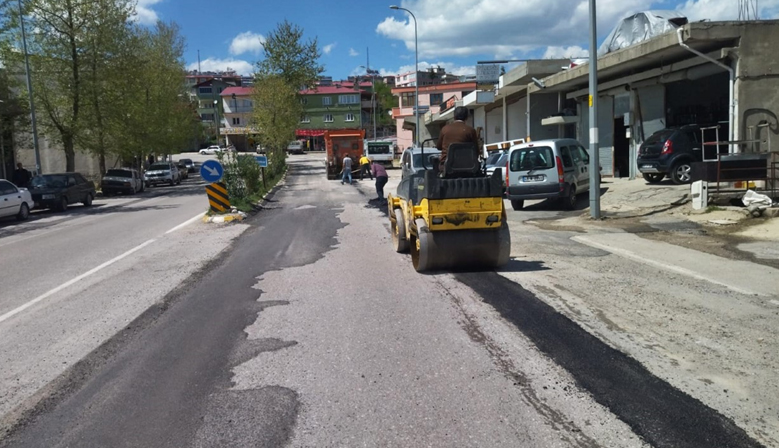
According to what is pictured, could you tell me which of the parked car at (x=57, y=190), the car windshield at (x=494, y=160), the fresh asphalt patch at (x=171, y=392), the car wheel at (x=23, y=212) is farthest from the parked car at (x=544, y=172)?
the parked car at (x=57, y=190)

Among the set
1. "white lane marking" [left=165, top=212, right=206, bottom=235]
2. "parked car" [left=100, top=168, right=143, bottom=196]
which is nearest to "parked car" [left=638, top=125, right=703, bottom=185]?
"white lane marking" [left=165, top=212, right=206, bottom=235]

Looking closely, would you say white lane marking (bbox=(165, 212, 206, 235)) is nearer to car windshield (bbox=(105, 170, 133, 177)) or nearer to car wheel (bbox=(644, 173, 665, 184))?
car wheel (bbox=(644, 173, 665, 184))

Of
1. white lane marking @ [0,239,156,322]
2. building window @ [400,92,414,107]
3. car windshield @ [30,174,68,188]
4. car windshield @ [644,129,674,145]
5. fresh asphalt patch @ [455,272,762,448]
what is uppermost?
building window @ [400,92,414,107]

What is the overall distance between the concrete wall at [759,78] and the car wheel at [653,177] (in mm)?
3737

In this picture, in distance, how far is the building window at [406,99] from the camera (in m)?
86.2

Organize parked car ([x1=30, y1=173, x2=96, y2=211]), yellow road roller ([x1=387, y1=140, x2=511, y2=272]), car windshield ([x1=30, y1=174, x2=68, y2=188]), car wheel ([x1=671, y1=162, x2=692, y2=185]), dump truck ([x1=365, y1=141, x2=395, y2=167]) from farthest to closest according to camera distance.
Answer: dump truck ([x1=365, y1=141, x2=395, y2=167]) < car windshield ([x1=30, y1=174, x2=68, y2=188]) < parked car ([x1=30, y1=173, x2=96, y2=211]) < car wheel ([x1=671, y1=162, x2=692, y2=185]) < yellow road roller ([x1=387, y1=140, x2=511, y2=272])

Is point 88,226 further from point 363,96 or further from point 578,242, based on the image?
point 363,96

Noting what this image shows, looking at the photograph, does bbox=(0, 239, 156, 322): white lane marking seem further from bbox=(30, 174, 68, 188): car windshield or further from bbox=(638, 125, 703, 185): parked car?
bbox=(30, 174, 68, 188): car windshield

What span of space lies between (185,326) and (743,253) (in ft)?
28.3

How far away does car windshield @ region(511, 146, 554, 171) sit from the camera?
1752cm

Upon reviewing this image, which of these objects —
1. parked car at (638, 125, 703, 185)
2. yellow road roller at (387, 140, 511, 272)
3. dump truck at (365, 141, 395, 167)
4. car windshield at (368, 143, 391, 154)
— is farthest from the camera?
car windshield at (368, 143, 391, 154)

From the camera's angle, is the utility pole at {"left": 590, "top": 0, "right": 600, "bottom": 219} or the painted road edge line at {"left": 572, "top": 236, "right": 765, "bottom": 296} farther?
the utility pole at {"left": 590, "top": 0, "right": 600, "bottom": 219}

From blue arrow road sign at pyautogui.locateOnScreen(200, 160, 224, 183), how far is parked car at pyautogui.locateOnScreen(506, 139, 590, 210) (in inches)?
319

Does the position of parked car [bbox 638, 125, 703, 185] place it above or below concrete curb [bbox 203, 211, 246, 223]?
above
